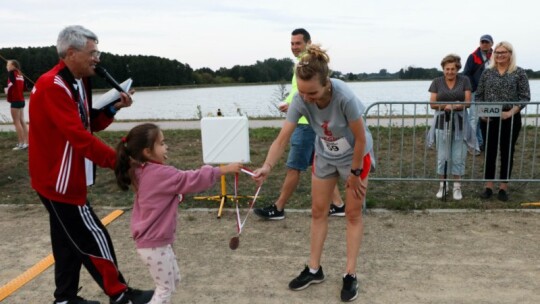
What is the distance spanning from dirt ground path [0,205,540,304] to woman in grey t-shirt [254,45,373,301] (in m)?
0.26

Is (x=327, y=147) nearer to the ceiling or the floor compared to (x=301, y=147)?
nearer to the ceiling

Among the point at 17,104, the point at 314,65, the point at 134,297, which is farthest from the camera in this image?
the point at 17,104

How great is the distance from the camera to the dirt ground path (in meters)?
A: 3.45

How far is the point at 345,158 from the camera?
335 cm

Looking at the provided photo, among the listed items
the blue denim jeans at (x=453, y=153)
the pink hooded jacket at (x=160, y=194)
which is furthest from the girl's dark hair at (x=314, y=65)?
the blue denim jeans at (x=453, y=153)

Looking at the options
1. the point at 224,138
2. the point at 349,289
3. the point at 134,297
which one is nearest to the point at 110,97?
the point at 134,297

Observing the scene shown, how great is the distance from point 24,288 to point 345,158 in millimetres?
2689

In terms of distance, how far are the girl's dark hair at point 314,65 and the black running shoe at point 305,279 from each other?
1.52m

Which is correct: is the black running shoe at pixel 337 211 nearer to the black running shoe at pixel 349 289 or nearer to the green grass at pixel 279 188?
the green grass at pixel 279 188

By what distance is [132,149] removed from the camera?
2.74m

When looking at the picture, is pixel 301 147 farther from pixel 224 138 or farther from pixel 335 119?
pixel 335 119

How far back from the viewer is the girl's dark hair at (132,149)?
2.74m

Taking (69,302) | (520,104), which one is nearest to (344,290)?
(69,302)

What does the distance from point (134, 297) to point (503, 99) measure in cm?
489
